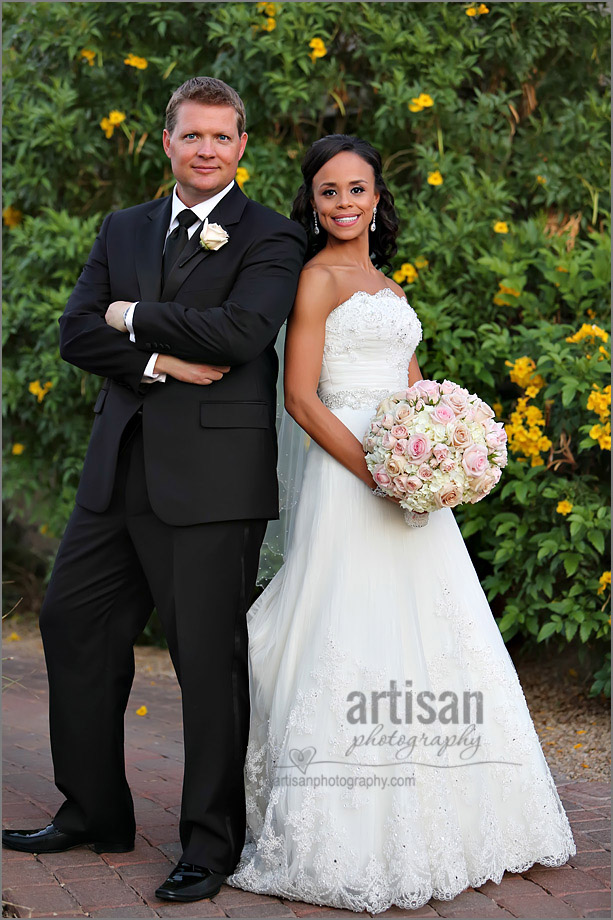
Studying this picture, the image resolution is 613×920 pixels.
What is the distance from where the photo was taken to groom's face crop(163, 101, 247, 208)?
317cm

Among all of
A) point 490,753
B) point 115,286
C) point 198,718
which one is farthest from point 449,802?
point 115,286

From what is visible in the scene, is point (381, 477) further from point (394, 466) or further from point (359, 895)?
point (359, 895)

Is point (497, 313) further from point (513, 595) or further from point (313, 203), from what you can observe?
point (313, 203)

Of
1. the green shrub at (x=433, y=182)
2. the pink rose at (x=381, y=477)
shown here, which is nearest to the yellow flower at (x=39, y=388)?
the green shrub at (x=433, y=182)

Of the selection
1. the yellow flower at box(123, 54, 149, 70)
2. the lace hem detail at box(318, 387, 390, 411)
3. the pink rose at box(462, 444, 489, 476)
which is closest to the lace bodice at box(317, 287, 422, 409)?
the lace hem detail at box(318, 387, 390, 411)

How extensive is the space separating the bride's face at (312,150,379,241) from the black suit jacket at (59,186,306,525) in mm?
200

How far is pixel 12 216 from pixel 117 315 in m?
3.63

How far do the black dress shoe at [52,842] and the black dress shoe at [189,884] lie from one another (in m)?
0.39

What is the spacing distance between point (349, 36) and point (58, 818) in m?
4.38

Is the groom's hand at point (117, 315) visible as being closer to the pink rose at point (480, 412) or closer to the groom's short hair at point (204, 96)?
the groom's short hair at point (204, 96)

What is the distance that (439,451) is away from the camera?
3084 millimetres

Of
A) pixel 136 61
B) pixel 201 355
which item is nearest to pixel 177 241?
pixel 201 355

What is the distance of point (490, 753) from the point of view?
128 inches

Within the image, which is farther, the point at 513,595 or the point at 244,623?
the point at 513,595
